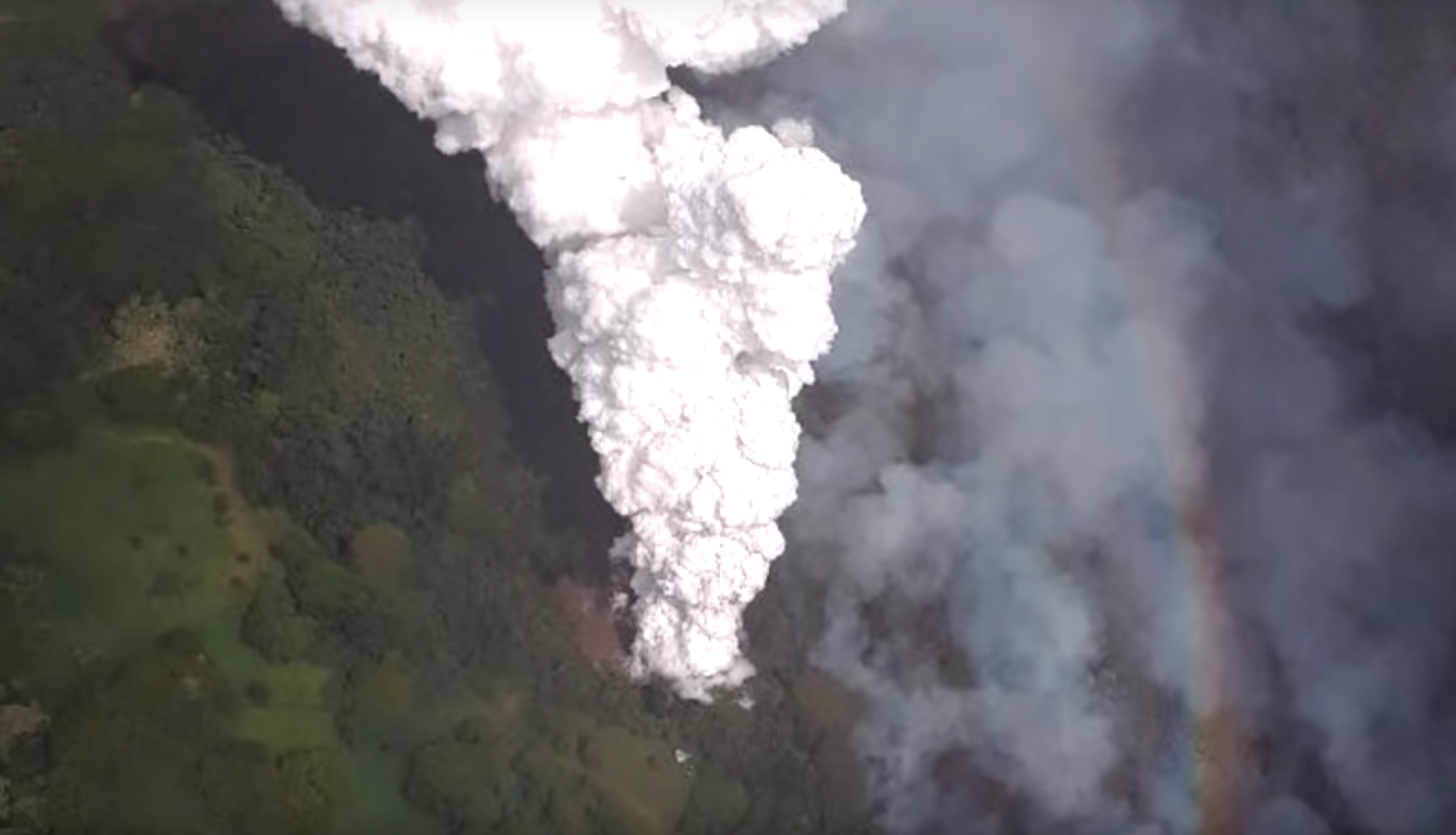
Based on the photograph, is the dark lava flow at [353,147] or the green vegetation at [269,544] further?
the dark lava flow at [353,147]

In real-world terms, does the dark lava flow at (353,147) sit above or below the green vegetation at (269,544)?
above

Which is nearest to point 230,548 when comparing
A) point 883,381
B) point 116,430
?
point 116,430

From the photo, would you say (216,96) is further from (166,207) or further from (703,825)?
(703,825)

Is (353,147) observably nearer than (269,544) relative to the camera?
No

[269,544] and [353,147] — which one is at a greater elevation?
[353,147]
